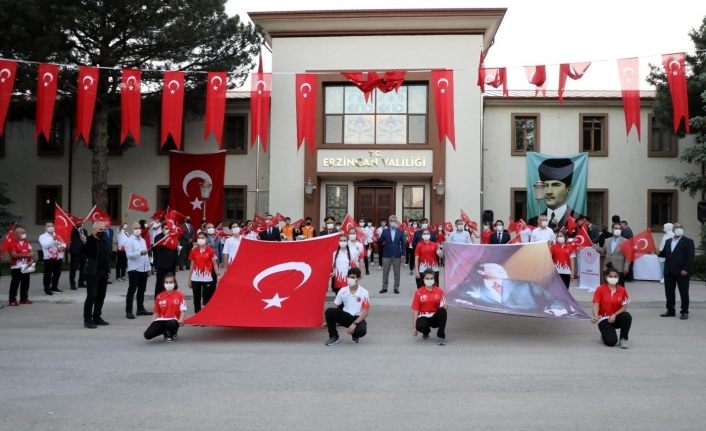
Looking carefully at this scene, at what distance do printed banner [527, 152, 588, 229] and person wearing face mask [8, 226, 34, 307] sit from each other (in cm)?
1887

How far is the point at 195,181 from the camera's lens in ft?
93.8

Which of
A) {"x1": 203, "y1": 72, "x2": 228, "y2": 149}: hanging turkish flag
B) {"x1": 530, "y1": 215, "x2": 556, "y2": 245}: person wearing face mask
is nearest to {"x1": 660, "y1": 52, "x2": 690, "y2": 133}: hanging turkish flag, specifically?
{"x1": 530, "y1": 215, "x2": 556, "y2": 245}: person wearing face mask

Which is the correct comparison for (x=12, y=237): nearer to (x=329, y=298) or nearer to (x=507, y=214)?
(x=329, y=298)

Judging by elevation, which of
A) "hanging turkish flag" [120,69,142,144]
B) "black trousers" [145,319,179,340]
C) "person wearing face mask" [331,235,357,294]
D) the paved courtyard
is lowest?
the paved courtyard

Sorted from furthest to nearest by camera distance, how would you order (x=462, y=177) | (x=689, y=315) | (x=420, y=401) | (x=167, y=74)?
(x=462, y=177) → (x=167, y=74) → (x=689, y=315) → (x=420, y=401)

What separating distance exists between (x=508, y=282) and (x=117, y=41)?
60.6 feet

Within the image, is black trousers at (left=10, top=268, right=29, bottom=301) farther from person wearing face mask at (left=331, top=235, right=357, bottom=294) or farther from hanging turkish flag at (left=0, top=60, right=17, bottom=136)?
person wearing face mask at (left=331, top=235, right=357, bottom=294)

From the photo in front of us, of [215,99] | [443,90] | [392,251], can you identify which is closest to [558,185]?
[443,90]

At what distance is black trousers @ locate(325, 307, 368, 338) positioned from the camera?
9.95 metres

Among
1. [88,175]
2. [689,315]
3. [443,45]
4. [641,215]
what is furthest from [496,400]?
[88,175]

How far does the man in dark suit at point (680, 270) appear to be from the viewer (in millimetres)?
12688

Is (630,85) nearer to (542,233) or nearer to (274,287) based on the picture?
(542,233)

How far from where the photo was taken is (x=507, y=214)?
2791 cm

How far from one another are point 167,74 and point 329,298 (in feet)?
24.4
